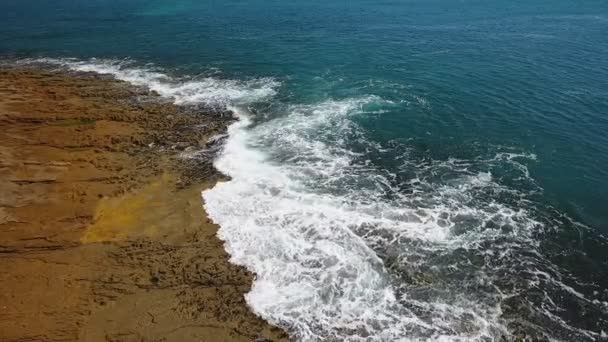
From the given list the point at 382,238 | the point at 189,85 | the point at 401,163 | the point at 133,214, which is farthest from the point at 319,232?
the point at 189,85

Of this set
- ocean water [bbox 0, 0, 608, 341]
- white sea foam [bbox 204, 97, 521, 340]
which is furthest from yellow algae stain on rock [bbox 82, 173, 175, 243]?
ocean water [bbox 0, 0, 608, 341]

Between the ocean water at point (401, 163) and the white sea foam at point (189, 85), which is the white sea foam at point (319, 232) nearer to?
the ocean water at point (401, 163)

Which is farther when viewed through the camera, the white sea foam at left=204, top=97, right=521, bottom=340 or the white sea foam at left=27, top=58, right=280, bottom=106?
the white sea foam at left=27, top=58, right=280, bottom=106

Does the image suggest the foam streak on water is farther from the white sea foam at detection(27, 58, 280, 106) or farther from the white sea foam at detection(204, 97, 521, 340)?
the white sea foam at detection(27, 58, 280, 106)

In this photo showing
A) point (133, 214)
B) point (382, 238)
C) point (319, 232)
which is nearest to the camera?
point (382, 238)

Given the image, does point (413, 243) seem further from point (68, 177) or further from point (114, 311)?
point (68, 177)

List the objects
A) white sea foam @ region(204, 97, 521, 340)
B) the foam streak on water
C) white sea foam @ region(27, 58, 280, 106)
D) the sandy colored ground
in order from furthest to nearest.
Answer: white sea foam @ region(27, 58, 280, 106)
the foam streak on water
white sea foam @ region(204, 97, 521, 340)
the sandy colored ground

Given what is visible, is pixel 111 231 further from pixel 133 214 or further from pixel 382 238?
pixel 382 238
